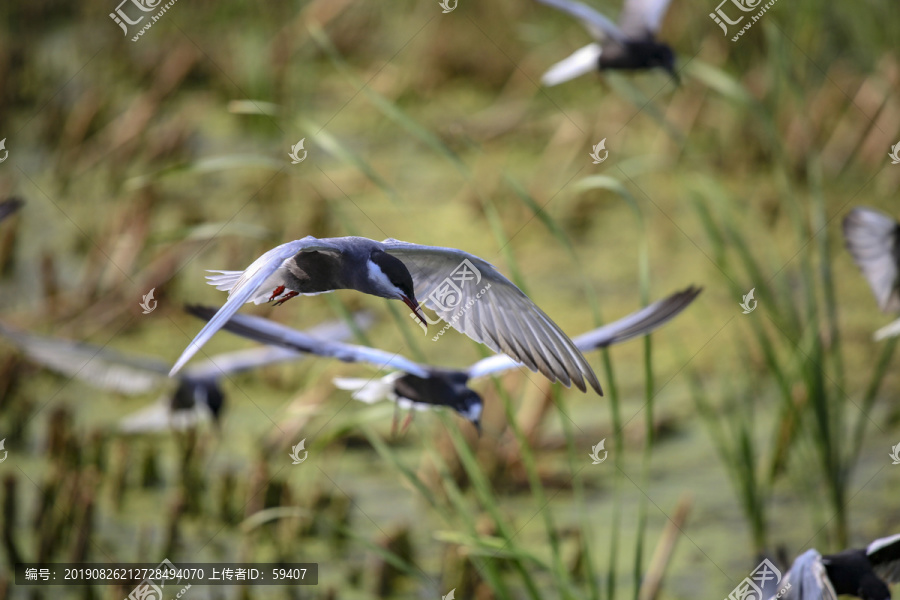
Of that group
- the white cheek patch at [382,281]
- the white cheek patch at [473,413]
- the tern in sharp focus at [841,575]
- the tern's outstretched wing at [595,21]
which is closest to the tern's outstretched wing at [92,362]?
the white cheek patch at [473,413]

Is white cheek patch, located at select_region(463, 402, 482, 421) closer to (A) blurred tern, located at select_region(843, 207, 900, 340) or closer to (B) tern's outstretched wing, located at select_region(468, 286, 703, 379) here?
(B) tern's outstretched wing, located at select_region(468, 286, 703, 379)

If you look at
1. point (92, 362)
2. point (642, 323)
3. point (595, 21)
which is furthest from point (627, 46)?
point (92, 362)

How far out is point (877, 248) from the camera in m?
2.54

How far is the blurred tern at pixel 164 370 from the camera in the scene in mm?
2881

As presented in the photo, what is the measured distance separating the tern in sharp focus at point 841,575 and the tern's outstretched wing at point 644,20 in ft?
5.09

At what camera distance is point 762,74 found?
562 centimetres

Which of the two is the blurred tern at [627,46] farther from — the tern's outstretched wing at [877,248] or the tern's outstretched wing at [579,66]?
the tern's outstretched wing at [877,248]

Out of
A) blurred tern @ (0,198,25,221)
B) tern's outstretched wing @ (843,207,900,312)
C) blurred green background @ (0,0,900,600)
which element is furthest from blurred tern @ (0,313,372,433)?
tern's outstretched wing @ (843,207,900,312)

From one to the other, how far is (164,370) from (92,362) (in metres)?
0.34

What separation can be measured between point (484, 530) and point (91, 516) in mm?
1209

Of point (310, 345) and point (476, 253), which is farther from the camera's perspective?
point (476, 253)

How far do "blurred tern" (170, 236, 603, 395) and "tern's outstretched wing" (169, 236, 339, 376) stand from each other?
0.04 feet

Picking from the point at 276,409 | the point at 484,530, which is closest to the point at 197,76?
the point at 276,409

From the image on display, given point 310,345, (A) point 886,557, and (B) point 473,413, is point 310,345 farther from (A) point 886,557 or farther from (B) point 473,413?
(A) point 886,557
